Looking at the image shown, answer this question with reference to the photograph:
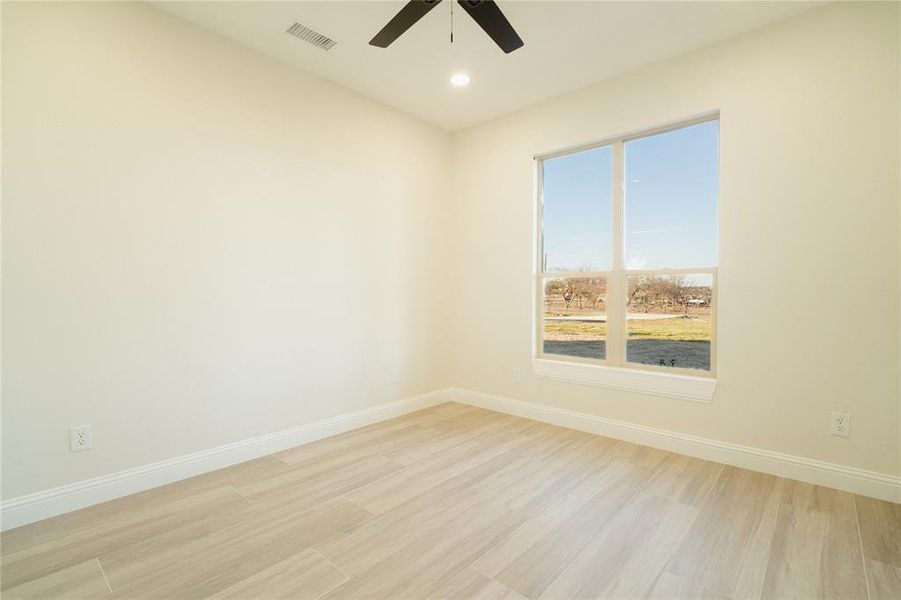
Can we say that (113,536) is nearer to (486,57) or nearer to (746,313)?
(486,57)

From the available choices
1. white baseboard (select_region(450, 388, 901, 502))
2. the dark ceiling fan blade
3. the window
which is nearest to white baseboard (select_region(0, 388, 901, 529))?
white baseboard (select_region(450, 388, 901, 502))

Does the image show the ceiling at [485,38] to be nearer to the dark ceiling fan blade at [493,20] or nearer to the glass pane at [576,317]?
the dark ceiling fan blade at [493,20]

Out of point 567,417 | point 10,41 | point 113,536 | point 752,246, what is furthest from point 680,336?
point 10,41

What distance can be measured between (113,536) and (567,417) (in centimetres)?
306

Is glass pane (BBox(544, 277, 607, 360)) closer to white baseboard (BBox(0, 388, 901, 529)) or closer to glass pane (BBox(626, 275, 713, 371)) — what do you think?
glass pane (BBox(626, 275, 713, 371))

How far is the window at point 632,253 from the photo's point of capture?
9.87 ft

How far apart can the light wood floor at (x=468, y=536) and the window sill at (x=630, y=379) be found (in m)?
0.48

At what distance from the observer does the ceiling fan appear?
1.91 meters

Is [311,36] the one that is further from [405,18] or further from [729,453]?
[729,453]

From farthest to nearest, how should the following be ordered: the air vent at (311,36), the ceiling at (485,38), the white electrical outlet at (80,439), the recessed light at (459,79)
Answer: the recessed light at (459,79), the air vent at (311,36), the ceiling at (485,38), the white electrical outlet at (80,439)

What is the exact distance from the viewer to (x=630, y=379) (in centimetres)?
321

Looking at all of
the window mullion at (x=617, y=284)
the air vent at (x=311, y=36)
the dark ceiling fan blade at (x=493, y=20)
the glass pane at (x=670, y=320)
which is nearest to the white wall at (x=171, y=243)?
the air vent at (x=311, y=36)

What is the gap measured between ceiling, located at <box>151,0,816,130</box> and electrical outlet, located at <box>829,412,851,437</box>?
8.07ft

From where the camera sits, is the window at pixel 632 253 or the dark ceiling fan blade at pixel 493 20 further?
the window at pixel 632 253
